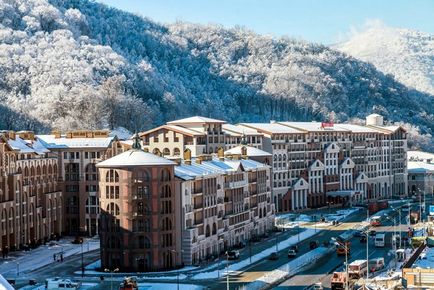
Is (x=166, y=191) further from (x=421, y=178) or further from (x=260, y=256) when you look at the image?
(x=421, y=178)

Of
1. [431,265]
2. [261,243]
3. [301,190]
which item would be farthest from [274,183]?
[431,265]

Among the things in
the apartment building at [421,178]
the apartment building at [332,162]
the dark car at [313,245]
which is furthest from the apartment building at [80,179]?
the apartment building at [421,178]

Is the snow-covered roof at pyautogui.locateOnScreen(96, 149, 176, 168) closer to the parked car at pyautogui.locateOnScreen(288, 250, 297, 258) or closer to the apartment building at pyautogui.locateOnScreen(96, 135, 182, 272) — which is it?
Result: the apartment building at pyautogui.locateOnScreen(96, 135, 182, 272)

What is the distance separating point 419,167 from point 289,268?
106036mm

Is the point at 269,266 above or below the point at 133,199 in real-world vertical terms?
below

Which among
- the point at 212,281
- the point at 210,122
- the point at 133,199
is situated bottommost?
the point at 212,281

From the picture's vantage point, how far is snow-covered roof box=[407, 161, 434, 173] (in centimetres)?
18106

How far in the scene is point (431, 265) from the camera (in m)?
69.1

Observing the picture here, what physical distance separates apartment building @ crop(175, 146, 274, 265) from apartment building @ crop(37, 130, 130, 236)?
14.8 metres

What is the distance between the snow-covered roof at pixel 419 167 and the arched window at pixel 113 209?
108 meters

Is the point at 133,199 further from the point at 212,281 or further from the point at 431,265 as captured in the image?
the point at 431,265

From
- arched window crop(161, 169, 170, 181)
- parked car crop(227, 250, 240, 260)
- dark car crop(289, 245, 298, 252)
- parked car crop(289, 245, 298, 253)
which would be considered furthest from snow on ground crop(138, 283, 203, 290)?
dark car crop(289, 245, 298, 252)

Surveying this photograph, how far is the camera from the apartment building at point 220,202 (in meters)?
86.1

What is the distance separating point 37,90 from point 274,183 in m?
74.0
